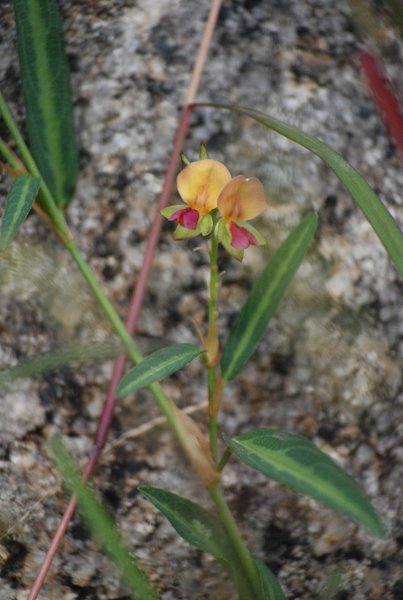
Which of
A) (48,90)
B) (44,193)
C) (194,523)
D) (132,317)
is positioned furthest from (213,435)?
(48,90)

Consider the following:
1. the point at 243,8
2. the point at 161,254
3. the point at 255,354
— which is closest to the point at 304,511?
the point at 255,354

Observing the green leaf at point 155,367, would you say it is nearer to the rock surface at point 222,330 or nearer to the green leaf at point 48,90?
the rock surface at point 222,330

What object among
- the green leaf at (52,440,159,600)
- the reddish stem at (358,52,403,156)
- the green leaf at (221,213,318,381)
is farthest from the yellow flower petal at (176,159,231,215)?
the reddish stem at (358,52,403,156)

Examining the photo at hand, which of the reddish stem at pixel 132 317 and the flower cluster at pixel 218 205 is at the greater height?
the flower cluster at pixel 218 205

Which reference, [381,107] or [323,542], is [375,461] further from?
[381,107]

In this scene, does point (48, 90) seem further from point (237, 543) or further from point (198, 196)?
point (237, 543)

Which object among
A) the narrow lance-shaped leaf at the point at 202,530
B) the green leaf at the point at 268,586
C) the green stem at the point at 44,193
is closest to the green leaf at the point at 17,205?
the green stem at the point at 44,193
